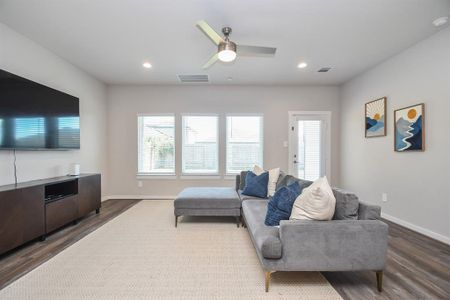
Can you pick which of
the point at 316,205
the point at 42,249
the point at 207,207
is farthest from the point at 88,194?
the point at 316,205

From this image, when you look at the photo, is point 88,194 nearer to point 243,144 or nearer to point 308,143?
point 243,144

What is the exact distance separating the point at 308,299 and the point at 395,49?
3.77 meters

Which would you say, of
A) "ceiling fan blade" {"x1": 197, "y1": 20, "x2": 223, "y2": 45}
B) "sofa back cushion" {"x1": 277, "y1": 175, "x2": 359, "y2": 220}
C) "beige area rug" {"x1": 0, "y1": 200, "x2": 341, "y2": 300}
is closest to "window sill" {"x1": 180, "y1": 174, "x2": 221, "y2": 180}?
"beige area rug" {"x1": 0, "y1": 200, "x2": 341, "y2": 300}

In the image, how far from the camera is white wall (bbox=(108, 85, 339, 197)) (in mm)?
5227

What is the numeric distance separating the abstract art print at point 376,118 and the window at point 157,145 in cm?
417

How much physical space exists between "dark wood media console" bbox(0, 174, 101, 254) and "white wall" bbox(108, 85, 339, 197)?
57.4 inches

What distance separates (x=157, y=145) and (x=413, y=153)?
16.1 feet

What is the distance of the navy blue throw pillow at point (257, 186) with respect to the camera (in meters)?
3.40

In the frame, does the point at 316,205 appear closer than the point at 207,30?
Yes

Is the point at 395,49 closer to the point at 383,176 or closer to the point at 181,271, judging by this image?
the point at 383,176

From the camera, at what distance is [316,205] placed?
1.85 m

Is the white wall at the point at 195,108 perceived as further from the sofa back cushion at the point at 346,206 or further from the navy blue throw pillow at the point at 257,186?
the sofa back cushion at the point at 346,206

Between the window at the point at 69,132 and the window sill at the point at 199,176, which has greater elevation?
the window at the point at 69,132

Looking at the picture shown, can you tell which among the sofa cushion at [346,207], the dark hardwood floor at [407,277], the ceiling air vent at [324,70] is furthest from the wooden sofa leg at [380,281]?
the ceiling air vent at [324,70]
